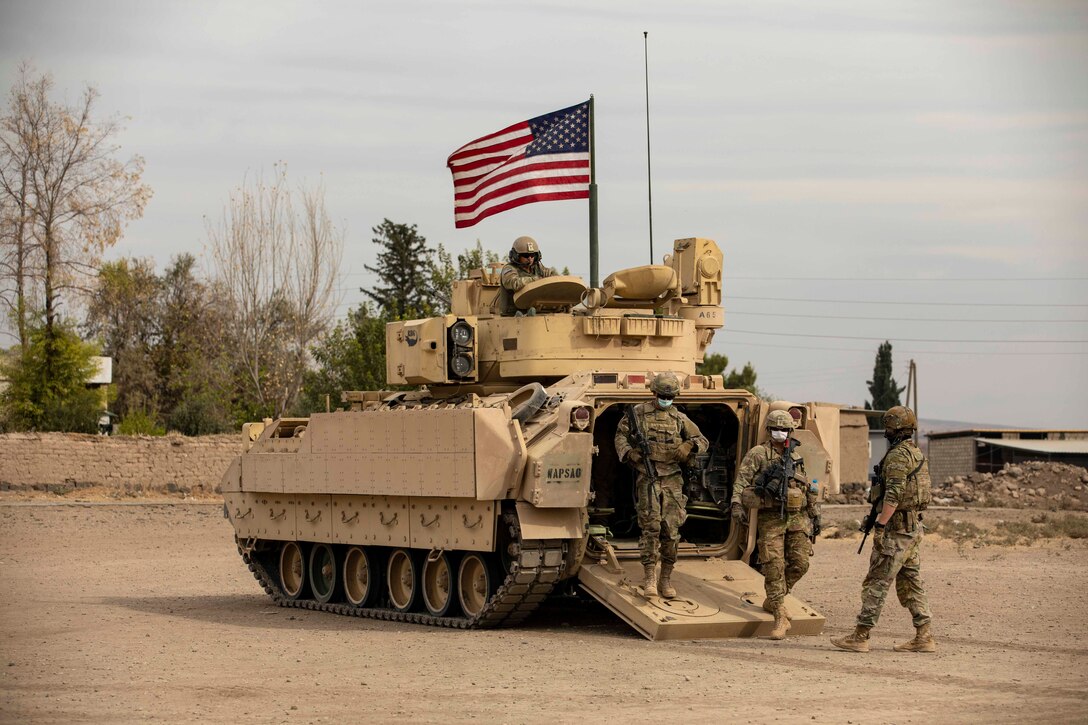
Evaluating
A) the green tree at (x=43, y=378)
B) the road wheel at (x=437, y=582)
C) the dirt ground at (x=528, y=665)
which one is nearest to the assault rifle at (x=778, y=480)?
the dirt ground at (x=528, y=665)

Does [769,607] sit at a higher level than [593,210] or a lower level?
lower

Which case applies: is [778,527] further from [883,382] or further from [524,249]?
[883,382]

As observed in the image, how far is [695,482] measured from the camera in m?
16.2

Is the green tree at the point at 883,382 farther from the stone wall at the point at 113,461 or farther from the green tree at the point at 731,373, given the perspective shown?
the stone wall at the point at 113,461

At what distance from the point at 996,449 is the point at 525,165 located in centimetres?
3424

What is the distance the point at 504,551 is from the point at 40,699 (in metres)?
5.37

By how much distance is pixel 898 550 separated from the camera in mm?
12703

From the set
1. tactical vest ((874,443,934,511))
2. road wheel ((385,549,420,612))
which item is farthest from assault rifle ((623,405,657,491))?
road wheel ((385,549,420,612))

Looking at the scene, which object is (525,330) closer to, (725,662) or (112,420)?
(725,662)

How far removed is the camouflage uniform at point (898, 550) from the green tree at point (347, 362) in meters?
27.1

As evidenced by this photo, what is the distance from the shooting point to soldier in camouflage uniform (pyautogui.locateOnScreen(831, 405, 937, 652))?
12.7 meters

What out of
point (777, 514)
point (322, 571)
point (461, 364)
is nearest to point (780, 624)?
point (777, 514)

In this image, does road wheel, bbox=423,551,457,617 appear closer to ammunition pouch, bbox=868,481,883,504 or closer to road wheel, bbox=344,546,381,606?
road wheel, bbox=344,546,381,606

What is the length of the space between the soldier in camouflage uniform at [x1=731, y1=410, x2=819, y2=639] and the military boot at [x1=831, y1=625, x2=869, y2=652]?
0.87 m
